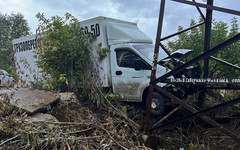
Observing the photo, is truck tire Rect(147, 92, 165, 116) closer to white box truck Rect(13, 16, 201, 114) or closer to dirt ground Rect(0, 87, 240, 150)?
white box truck Rect(13, 16, 201, 114)

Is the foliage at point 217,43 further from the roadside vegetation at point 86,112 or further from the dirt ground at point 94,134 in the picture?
the dirt ground at point 94,134

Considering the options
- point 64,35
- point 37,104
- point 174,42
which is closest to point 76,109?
point 37,104

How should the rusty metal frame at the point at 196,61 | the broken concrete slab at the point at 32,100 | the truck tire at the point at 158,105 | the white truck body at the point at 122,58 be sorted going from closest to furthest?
the rusty metal frame at the point at 196,61
the broken concrete slab at the point at 32,100
the truck tire at the point at 158,105
the white truck body at the point at 122,58

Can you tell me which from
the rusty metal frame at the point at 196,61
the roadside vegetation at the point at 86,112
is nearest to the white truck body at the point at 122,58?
the roadside vegetation at the point at 86,112

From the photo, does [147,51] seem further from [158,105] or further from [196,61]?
[196,61]

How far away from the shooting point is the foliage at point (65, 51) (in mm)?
6465

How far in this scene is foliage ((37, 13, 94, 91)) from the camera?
6.46m

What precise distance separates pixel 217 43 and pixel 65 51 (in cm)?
595

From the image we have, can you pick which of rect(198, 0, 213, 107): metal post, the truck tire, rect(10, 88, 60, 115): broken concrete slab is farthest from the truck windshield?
rect(10, 88, 60, 115): broken concrete slab

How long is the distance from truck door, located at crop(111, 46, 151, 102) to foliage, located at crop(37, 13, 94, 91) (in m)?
0.88

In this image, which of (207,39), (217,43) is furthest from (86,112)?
(217,43)

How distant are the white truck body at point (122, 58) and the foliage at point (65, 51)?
0.32 metres

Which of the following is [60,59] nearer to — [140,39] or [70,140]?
[140,39]

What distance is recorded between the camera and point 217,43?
335 inches
